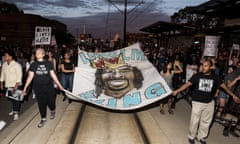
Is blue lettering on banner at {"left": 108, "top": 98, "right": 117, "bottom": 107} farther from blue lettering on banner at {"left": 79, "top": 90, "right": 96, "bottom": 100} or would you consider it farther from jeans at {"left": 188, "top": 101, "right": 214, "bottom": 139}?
jeans at {"left": 188, "top": 101, "right": 214, "bottom": 139}

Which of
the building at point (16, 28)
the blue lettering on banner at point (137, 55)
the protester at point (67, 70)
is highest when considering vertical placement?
the building at point (16, 28)

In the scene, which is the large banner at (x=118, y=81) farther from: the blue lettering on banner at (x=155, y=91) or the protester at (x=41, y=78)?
the protester at (x=41, y=78)

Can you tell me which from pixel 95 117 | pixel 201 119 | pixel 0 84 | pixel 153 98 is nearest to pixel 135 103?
pixel 153 98

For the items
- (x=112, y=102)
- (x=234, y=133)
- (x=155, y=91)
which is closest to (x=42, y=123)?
(x=112, y=102)

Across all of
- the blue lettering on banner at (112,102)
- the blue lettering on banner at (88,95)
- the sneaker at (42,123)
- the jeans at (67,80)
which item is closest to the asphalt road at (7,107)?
the sneaker at (42,123)

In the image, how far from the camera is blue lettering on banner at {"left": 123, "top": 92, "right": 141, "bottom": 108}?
7047 mm

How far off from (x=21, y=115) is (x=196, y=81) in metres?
4.78

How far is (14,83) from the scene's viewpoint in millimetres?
6473

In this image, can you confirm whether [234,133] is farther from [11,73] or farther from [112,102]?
[11,73]

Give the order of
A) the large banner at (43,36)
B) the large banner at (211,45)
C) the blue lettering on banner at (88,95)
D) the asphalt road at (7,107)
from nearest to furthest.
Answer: the asphalt road at (7,107), the blue lettering on banner at (88,95), the large banner at (211,45), the large banner at (43,36)

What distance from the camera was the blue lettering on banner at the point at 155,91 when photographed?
7033 mm

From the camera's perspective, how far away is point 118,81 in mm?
8070

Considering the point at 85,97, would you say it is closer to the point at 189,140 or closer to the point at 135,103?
the point at 135,103

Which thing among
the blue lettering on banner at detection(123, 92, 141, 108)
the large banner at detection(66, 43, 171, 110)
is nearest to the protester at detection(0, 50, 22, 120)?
the large banner at detection(66, 43, 171, 110)
